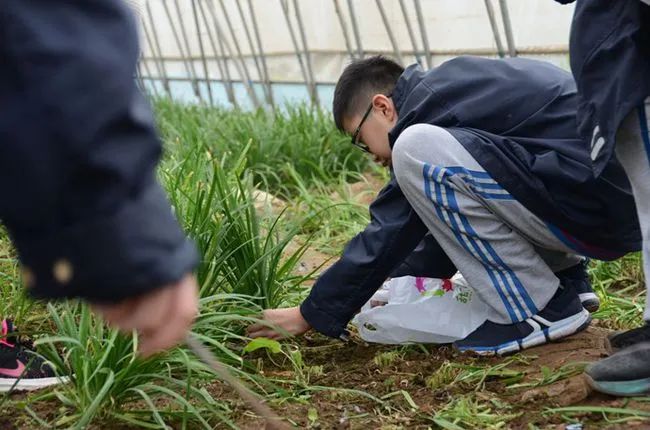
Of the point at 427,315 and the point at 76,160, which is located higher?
the point at 76,160

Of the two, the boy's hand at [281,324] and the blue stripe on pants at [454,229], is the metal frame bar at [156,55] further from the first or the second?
the blue stripe on pants at [454,229]

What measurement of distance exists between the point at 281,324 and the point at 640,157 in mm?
943

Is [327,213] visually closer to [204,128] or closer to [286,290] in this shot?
[286,290]

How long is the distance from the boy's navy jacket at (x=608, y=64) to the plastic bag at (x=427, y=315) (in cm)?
63

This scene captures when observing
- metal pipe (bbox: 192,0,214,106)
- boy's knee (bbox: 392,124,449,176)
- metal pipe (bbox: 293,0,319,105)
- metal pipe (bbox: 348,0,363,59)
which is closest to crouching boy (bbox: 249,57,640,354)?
boy's knee (bbox: 392,124,449,176)

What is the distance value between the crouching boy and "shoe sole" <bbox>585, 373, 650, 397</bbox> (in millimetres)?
417

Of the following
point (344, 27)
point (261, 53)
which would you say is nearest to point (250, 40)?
point (261, 53)

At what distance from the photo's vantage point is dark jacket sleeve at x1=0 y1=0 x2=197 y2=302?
0.73 metres

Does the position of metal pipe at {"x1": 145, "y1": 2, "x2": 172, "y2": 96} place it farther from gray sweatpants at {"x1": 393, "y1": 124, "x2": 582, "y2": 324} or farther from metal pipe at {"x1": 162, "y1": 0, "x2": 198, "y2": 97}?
gray sweatpants at {"x1": 393, "y1": 124, "x2": 582, "y2": 324}

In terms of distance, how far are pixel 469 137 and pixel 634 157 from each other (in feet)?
1.62

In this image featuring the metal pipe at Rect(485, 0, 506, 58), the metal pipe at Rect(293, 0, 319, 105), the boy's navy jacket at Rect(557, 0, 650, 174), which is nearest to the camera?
the boy's navy jacket at Rect(557, 0, 650, 174)

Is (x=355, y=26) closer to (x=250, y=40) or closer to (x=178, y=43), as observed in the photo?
(x=250, y=40)

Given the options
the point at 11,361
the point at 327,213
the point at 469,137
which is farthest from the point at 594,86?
the point at 327,213

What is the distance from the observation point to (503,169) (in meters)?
2.05
